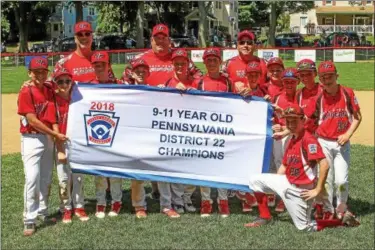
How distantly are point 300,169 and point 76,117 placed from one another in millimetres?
2787

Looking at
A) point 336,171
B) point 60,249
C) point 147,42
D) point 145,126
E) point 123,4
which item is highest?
point 123,4

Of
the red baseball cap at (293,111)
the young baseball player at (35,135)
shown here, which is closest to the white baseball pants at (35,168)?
the young baseball player at (35,135)

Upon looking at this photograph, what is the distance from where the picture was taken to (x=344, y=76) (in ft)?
84.0

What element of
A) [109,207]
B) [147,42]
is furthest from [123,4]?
[109,207]

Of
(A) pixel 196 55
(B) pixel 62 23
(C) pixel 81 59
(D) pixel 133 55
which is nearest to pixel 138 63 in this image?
(C) pixel 81 59

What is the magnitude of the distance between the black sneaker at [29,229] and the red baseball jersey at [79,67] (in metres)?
1.86

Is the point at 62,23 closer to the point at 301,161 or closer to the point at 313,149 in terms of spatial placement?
the point at 301,161

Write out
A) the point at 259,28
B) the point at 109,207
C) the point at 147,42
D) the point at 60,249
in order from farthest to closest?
the point at 259,28
the point at 147,42
the point at 109,207
the point at 60,249

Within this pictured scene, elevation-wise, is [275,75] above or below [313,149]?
above

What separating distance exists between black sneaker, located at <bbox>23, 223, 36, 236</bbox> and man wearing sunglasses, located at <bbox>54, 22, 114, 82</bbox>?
6.09 ft

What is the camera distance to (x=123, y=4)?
5338 cm

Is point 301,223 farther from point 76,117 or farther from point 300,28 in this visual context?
point 300,28

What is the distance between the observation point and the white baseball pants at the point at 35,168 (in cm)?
655

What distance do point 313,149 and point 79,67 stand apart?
303cm
